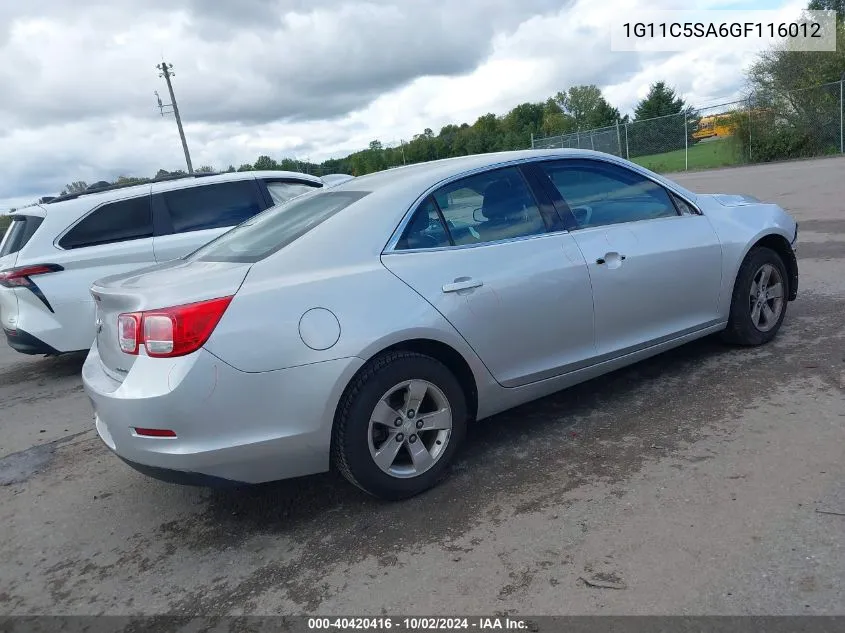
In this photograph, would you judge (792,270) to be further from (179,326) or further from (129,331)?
(129,331)

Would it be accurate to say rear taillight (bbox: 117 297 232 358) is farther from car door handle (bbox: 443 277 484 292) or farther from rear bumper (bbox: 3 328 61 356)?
rear bumper (bbox: 3 328 61 356)

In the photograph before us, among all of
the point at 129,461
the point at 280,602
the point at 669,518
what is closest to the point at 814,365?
the point at 669,518

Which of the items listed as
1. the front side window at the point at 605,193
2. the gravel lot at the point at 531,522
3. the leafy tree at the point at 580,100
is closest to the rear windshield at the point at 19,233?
the gravel lot at the point at 531,522

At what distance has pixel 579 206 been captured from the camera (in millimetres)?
4020

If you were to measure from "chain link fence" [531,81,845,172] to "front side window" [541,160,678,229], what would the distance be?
19157 millimetres

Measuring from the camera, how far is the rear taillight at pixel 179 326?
2830mm

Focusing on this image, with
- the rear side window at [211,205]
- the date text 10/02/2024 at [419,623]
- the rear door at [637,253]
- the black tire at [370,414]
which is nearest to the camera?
the date text 10/02/2024 at [419,623]

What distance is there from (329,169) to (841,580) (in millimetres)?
31503

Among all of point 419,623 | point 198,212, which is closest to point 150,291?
point 419,623

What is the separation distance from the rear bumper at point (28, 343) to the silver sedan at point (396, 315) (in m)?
2.97

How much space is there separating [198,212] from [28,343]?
193cm

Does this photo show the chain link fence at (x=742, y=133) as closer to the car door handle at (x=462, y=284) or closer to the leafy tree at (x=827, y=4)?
the car door handle at (x=462, y=284)

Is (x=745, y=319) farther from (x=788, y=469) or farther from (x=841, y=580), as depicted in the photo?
(x=841, y=580)

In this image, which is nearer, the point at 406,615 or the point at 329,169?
the point at 406,615
